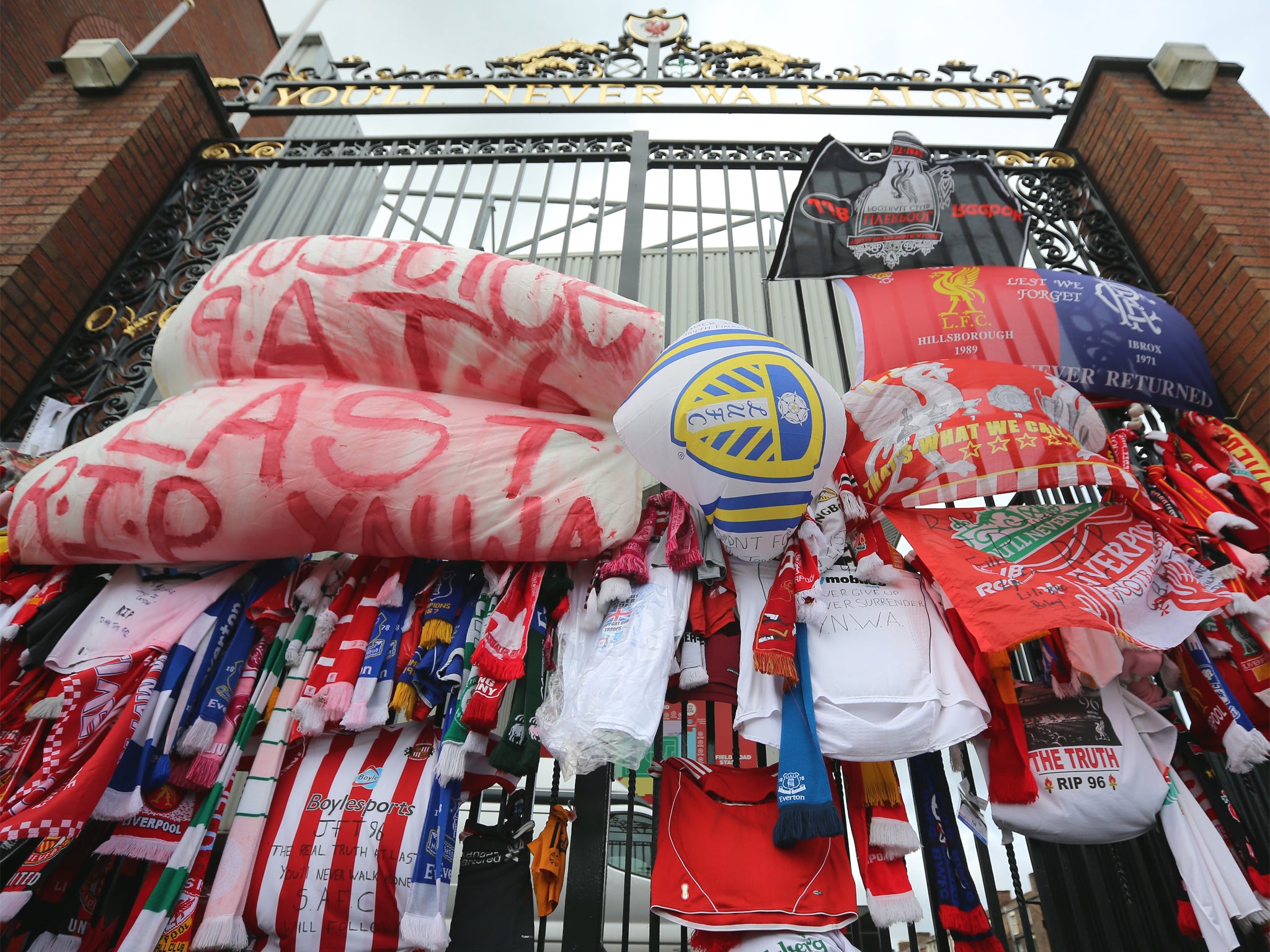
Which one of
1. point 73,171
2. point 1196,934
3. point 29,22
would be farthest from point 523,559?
point 29,22

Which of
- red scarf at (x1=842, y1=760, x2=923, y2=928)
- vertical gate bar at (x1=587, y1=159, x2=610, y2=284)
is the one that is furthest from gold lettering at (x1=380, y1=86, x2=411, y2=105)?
red scarf at (x1=842, y1=760, x2=923, y2=928)

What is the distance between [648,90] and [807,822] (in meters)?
4.25

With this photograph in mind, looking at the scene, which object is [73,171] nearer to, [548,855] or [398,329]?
[398,329]

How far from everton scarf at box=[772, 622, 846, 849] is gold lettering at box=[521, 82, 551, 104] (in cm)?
401

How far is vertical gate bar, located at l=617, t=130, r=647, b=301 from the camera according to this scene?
3398 mm

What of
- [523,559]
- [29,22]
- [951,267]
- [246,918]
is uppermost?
[29,22]

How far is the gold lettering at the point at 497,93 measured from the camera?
455 centimetres

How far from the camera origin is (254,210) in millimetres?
4059

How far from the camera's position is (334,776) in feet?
7.37

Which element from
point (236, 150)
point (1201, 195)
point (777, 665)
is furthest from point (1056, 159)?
point (236, 150)

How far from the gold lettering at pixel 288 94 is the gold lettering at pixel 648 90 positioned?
2.08 metres

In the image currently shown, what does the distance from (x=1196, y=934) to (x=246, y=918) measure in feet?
9.11

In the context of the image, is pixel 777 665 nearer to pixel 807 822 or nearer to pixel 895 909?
pixel 807 822

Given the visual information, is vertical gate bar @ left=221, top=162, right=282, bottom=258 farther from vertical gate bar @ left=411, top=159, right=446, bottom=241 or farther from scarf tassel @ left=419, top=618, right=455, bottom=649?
scarf tassel @ left=419, top=618, right=455, bottom=649
